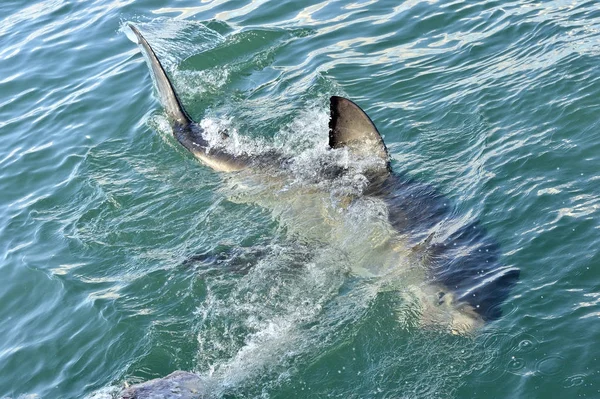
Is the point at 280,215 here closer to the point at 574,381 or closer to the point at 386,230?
the point at 386,230

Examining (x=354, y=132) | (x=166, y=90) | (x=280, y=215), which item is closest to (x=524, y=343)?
(x=354, y=132)

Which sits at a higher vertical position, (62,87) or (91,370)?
(62,87)

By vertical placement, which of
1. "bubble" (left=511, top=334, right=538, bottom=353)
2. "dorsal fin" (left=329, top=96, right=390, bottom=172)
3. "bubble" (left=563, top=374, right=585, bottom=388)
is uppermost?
"dorsal fin" (left=329, top=96, right=390, bottom=172)

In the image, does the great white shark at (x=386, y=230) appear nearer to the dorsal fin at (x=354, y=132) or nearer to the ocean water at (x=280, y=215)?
the dorsal fin at (x=354, y=132)

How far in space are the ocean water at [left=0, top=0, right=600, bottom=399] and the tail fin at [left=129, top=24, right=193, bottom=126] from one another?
1.35 feet

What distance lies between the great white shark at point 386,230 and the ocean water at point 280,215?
0.13m

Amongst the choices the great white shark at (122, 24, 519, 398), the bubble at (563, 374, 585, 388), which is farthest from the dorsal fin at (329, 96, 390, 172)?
the bubble at (563, 374, 585, 388)

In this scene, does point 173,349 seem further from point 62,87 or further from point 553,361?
point 62,87

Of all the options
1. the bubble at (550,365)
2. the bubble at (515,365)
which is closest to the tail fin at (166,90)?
the bubble at (515,365)

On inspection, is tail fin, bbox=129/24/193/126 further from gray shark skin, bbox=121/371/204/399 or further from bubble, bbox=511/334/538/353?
bubble, bbox=511/334/538/353

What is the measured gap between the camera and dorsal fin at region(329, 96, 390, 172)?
7.18m

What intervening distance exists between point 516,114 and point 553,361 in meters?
3.52

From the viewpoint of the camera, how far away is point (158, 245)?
7.49m

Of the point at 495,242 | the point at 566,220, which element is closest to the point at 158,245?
the point at 495,242
